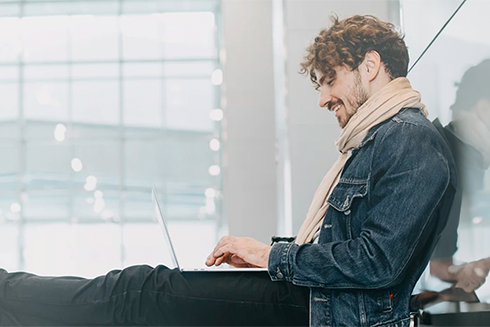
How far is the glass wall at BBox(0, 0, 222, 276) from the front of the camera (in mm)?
4848

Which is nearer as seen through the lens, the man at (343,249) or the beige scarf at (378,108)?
the man at (343,249)

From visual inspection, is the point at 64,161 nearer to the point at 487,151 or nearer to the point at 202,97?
the point at 202,97

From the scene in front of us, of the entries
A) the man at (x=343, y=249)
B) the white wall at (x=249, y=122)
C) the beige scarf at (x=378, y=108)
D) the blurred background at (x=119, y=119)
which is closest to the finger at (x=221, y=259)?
the man at (x=343, y=249)

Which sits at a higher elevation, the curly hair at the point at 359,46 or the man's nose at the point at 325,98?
the curly hair at the point at 359,46

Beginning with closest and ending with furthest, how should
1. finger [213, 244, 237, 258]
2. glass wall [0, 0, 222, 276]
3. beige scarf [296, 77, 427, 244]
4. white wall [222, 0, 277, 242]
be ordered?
beige scarf [296, 77, 427, 244] < finger [213, 244, 237, 258] < white wall [222, 0, 277, 242] < glass wall [0, 0, 222, 276]

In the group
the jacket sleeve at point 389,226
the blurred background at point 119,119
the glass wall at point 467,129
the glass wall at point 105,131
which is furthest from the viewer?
the glass wall at point 105,131

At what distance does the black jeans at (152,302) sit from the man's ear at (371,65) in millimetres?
572

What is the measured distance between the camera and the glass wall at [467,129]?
1.06 meters

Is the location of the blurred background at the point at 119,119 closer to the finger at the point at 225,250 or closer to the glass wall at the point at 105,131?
the glass wall at the point at 105,131

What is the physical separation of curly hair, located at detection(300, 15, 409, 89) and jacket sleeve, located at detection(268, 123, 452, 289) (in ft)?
1.08

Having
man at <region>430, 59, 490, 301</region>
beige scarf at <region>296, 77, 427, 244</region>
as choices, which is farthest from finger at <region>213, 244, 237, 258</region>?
man at <region>430, 59, 490, 301</region>

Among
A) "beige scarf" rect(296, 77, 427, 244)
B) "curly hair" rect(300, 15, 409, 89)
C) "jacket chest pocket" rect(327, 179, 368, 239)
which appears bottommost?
"jacket chest pocket" rect(327, 179, 368, 239)

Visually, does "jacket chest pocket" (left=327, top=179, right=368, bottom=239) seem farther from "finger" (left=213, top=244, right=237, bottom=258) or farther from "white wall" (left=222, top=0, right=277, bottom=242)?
"white wall" (left=222, top=0, right=277, bottom=242)

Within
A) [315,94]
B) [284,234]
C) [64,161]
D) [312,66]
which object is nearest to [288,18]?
[315,94]
